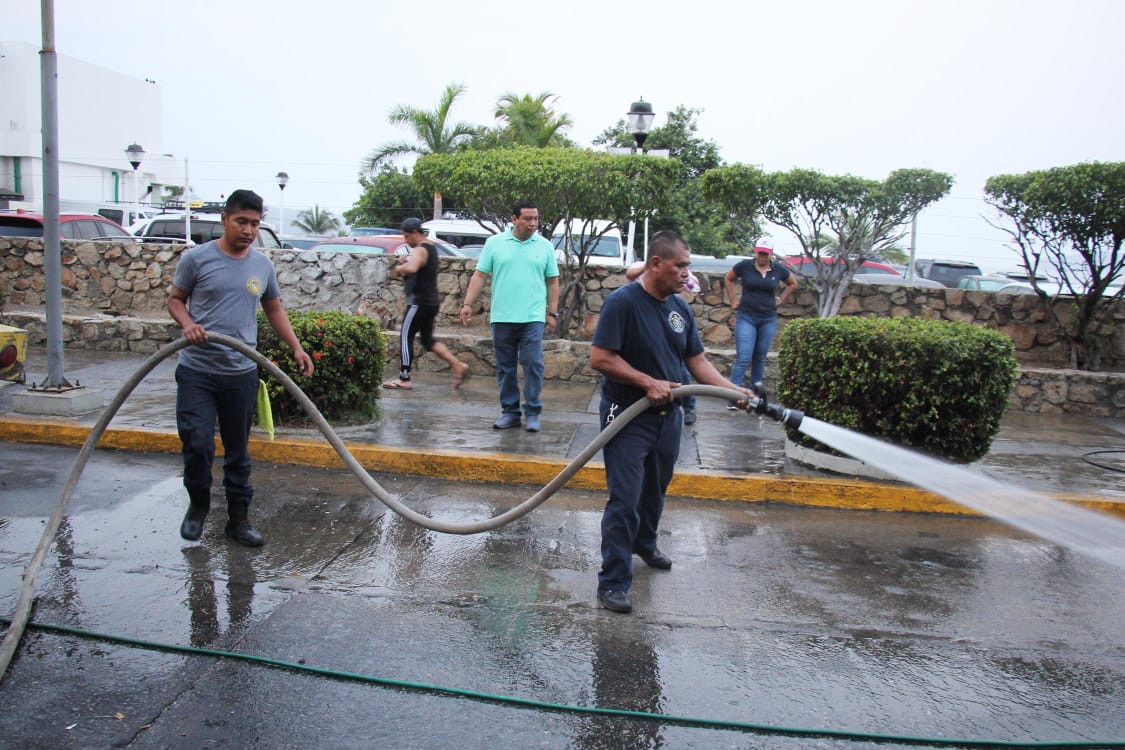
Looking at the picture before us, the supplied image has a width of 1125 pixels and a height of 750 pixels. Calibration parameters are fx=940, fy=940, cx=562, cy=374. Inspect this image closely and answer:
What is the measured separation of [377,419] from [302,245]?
17.4 meters

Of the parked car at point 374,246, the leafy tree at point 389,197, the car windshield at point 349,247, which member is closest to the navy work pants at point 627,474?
the parked car at point 374,246

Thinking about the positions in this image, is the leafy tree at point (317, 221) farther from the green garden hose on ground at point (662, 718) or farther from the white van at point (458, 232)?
the green garden hose on ground at point (662, 718)

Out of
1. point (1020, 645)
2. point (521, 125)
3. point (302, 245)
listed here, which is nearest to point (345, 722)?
point (1020, 645)

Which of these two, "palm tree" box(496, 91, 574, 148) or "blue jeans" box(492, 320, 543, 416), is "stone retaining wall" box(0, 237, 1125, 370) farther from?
"palm tree" box(496, 91, 574, 148)

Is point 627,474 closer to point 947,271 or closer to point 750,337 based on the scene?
point 750,337

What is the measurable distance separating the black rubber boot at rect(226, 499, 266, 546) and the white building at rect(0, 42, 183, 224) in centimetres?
2894

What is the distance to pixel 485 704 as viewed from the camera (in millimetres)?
3463

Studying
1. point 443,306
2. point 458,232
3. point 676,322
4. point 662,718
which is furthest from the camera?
point 458,232

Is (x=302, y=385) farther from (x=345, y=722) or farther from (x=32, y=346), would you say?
(x=32, y=346)

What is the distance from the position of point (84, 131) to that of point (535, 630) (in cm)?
4302

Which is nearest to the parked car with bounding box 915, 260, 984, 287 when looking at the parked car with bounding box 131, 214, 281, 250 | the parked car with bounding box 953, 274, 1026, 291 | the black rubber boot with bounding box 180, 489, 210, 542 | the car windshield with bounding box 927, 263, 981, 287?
the car windshield with bounding box 927, 263, 981, 287

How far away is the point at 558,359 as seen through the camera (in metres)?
10.6

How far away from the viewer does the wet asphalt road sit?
11.0 feet

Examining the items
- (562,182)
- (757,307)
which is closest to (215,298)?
(757,307)
